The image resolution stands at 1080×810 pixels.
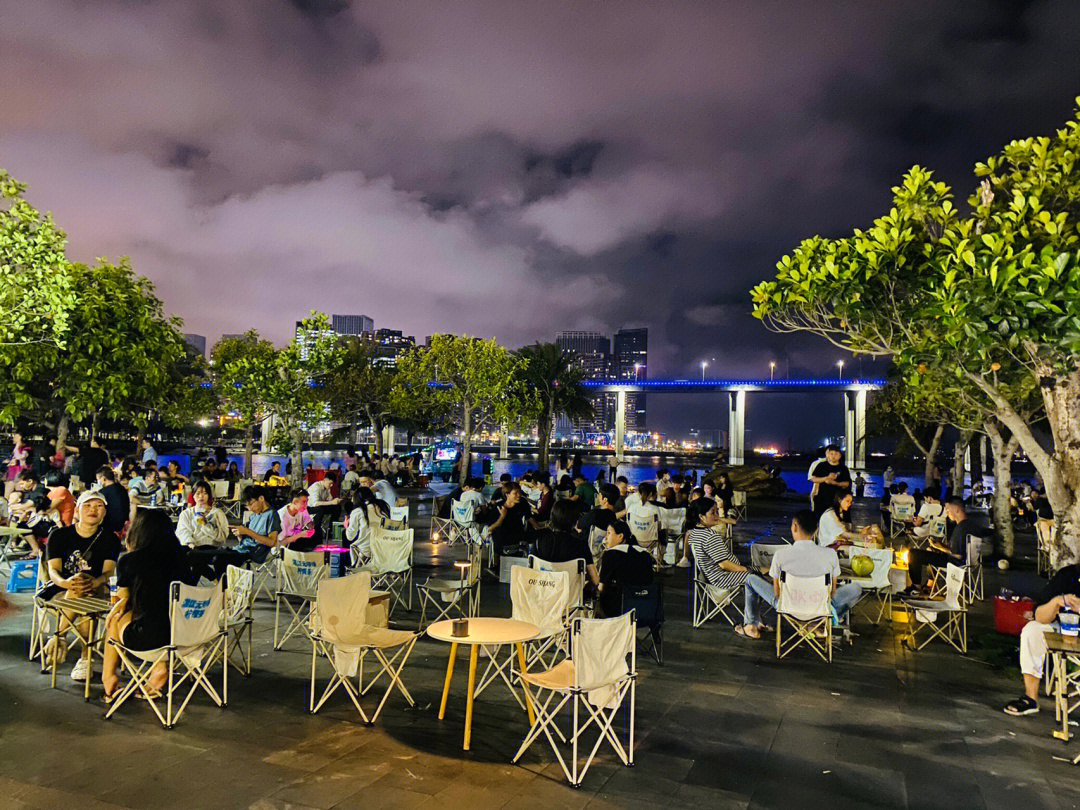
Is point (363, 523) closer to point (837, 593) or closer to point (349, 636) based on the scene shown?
point (349, 636)

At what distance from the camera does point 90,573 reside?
5.80 m

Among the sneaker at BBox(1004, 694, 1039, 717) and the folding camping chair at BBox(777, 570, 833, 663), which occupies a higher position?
the folding camping chair at BBox(777, 570, 833, 663)

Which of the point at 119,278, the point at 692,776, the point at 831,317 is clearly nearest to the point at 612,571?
the point at 692,776

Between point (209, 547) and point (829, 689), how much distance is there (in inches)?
264

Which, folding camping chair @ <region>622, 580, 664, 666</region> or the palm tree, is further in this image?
the palm tree

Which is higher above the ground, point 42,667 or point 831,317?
point 831,317

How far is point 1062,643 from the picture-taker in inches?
195

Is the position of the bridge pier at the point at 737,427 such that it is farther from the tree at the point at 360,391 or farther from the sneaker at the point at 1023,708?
the sneaker at the point at 1023,708

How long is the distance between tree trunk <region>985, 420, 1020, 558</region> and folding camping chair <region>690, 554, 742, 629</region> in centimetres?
731

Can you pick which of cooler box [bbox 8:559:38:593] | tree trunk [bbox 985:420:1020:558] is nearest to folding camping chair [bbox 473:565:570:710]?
cooler box [bbox 8:559:38:593]

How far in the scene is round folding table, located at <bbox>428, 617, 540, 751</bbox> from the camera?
4.57 m

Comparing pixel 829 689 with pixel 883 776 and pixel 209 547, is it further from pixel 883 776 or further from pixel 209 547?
pixel 209 547

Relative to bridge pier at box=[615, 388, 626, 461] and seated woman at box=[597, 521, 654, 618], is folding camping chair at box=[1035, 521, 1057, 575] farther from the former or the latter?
bridge pier at box=[615, 388, 626, 461]

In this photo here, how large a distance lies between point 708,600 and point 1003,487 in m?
8.41
